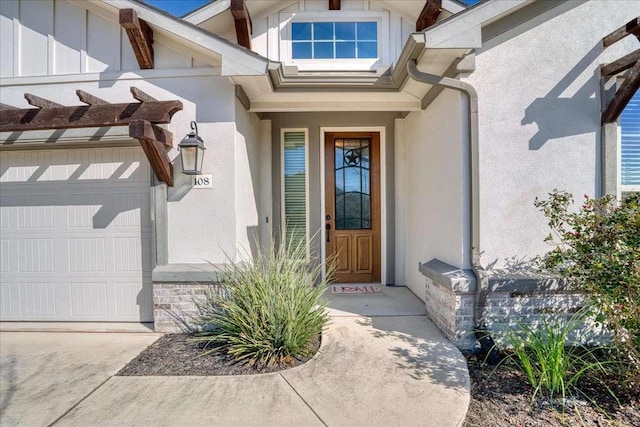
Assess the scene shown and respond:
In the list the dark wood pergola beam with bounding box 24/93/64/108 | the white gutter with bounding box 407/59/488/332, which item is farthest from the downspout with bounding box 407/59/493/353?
the dark wood pergola beam with bounding box 24/93/64/108

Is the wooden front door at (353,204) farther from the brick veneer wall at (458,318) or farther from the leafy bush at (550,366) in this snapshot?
the leafy bush at (550,366)

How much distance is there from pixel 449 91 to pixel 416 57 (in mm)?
566

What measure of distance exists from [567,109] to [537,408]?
10.00ft

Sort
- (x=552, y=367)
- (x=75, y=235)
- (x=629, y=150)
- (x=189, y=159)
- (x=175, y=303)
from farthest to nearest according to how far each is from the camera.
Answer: (x=75, y=235) → (x=175, y=303) → (x=189, y=159) → (x=629, y=150) → (x=552, y=367)

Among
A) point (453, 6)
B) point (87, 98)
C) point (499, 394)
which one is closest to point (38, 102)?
point (87, 98)

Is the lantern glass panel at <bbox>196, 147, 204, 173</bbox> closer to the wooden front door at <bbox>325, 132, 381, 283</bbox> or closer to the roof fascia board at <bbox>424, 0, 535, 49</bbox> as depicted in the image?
the wooden front door at <bbox>325, 132, 381, 283</bbox>

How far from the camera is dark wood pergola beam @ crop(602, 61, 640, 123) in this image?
3.11m

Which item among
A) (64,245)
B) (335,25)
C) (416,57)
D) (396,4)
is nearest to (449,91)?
(416,57)

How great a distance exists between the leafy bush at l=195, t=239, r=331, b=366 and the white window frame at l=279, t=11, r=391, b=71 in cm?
294

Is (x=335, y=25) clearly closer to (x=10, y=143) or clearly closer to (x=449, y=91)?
(x=449, y=91)

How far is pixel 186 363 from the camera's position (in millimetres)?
3221

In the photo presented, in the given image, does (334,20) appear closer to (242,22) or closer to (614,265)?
(242,22)

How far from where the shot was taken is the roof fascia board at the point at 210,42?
3.67 m

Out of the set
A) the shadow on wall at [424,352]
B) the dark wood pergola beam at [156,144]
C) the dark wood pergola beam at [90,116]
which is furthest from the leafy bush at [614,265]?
the dark wood pergola beam at [90,116]
